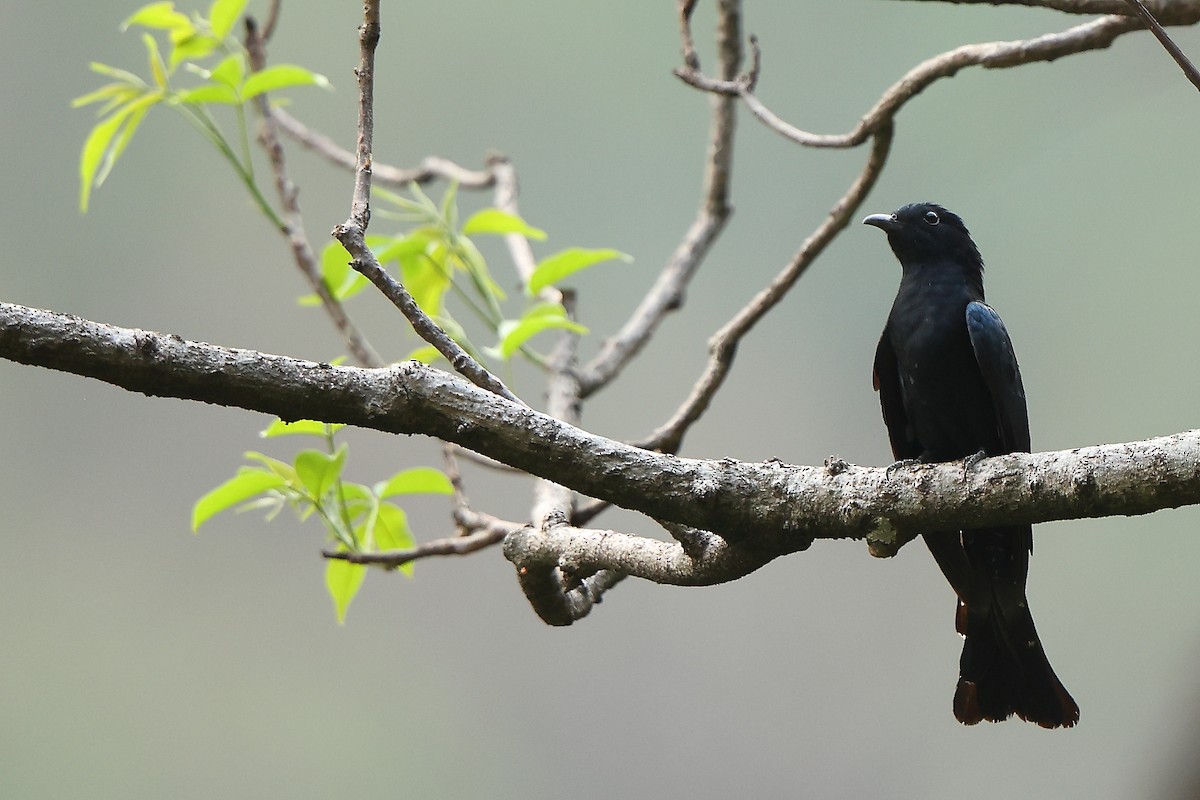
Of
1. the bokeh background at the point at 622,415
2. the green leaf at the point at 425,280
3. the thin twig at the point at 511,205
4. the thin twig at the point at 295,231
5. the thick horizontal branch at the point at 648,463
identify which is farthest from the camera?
the bokeh background at the point at 622,415

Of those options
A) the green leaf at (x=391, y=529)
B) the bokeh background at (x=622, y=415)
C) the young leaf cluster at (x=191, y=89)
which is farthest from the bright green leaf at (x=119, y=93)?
the bokeh background at (x=622, y=415)

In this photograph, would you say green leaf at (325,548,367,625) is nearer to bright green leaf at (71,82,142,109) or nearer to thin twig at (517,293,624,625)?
thin twig at (517,293,624,625)

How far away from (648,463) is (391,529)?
99 centimetres

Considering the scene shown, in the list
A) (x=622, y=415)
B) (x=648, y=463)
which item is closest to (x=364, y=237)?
(x=648, y=463)

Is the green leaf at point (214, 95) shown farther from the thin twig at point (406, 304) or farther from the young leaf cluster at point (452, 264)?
the thin twig at point (406, 304)

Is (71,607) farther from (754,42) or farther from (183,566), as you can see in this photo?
(754,42)

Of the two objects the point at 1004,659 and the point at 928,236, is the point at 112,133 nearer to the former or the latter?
the point at 928,236

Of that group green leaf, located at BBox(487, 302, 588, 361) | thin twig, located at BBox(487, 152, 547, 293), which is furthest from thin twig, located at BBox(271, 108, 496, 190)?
green leaf, located at BBox(487, 302, 588, 361)

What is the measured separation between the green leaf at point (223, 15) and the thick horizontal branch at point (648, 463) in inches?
46.0

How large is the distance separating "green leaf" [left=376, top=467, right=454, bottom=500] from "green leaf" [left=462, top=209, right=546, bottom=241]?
17.4 inches

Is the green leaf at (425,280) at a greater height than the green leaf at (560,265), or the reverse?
the green leaf at (425,280)

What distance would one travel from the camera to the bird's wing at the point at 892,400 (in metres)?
2.05

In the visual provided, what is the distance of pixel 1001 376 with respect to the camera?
1.76 m

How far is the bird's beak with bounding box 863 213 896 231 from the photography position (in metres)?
2.18
